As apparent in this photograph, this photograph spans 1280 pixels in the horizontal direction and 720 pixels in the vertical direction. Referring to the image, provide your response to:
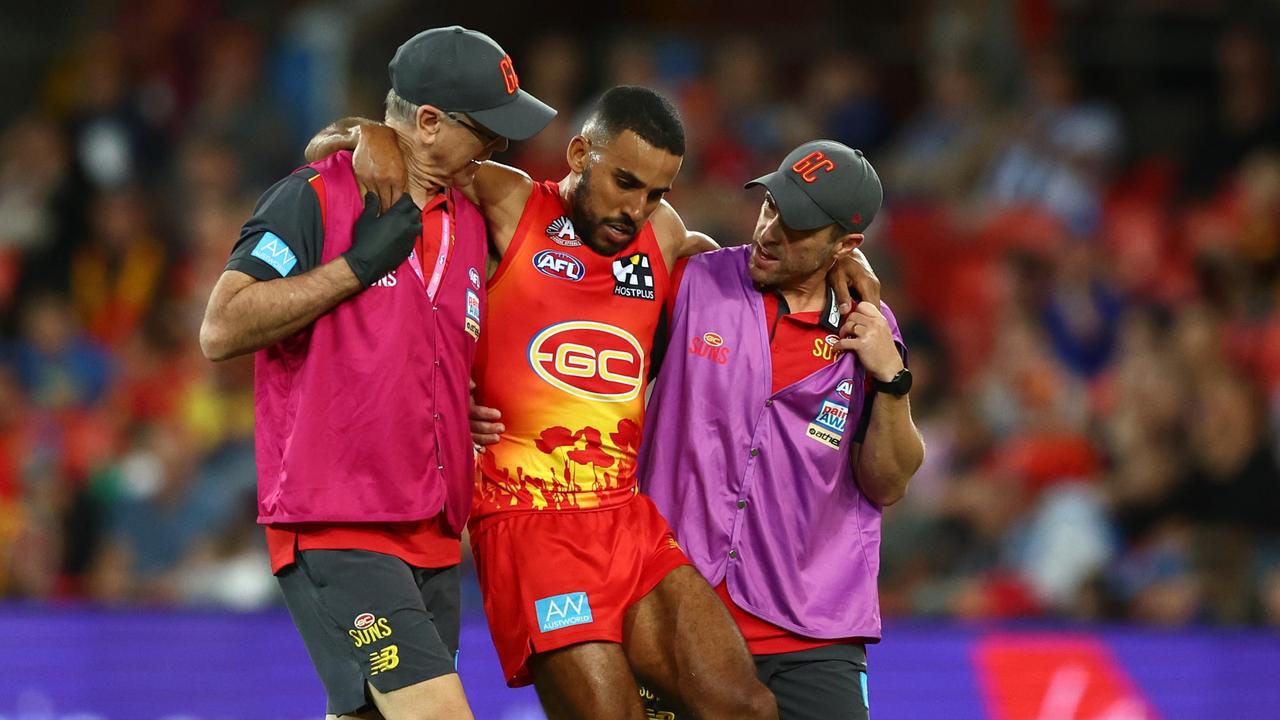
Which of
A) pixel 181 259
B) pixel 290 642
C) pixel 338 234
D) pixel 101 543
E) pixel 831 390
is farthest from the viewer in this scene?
pixel 181 259

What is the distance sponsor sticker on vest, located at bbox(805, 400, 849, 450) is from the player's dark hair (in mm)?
954

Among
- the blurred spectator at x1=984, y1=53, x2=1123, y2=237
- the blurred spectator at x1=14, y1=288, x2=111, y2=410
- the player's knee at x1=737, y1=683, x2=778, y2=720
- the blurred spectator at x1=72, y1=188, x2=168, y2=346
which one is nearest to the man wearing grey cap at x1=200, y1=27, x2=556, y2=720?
the player's knee at x1=737, y1=683, x2=778, y2=720

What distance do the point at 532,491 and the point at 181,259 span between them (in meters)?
7.91

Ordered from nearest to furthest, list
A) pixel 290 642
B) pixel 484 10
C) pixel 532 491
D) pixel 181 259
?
pixel 532 491, pixel 290 642, pixel 181 259, pixel 484 10

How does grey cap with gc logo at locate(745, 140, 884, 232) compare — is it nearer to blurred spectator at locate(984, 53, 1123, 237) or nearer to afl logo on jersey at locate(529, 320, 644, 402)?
afl logo on jersey at locate(529, 320, 644, 402)

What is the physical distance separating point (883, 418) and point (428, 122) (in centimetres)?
166

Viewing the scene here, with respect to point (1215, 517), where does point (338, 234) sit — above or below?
above

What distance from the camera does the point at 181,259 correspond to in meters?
12.3

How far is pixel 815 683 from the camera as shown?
527 cm

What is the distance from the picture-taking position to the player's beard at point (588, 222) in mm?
5055

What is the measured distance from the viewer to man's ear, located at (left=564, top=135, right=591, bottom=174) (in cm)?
505

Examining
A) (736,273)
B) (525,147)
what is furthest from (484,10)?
Result: (736,273)

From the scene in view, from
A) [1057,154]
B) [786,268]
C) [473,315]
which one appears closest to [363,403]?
[473,315]

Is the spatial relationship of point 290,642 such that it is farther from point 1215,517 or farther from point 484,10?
point 484,10
